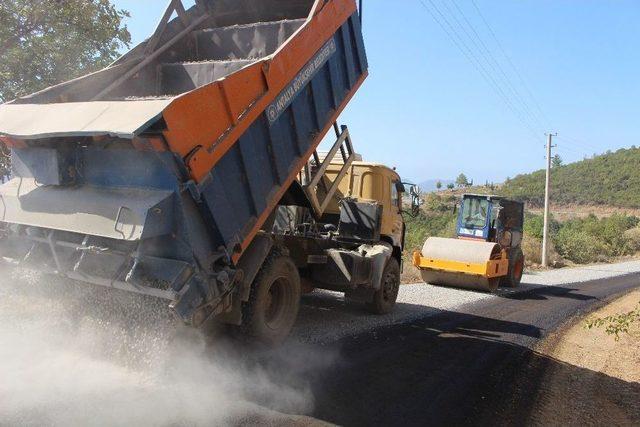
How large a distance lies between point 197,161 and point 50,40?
7687 mm

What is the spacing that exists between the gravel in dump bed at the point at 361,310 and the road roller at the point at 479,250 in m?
0.37

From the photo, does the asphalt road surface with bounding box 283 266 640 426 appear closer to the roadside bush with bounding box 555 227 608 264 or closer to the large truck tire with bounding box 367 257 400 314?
the large truck tire with bounding box 367 257 400 314

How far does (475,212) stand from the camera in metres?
15.3

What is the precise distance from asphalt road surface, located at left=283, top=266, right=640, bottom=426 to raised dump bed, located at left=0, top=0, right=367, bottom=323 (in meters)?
1.47

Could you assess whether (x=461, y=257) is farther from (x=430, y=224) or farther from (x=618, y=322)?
(x=430, y=224)

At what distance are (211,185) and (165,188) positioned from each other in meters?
0.44

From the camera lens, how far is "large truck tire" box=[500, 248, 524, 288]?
1470 centimetres

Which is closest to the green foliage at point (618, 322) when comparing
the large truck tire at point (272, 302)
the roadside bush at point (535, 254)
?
the large truck tire at point (272, 302)

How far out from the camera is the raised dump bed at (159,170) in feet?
13.0

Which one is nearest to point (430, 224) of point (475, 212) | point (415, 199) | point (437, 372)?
point (475, 212)

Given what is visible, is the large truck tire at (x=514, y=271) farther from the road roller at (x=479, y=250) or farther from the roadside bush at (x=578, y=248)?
the roadside bush at (x=578, y=248)

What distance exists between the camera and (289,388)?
4586mm

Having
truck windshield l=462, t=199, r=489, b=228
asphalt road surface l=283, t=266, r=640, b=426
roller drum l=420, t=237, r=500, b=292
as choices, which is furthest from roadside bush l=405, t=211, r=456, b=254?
asphalt road surface l=283, t=266, r=640, b=426

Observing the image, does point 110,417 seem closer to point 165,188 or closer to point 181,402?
point 181,402
